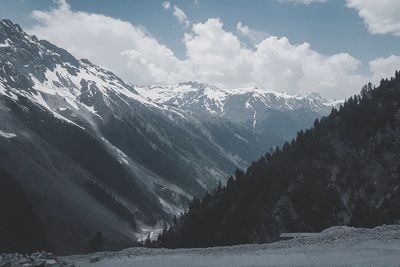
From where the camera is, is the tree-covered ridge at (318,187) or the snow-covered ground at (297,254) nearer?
the snow-covered ground at (297,254)

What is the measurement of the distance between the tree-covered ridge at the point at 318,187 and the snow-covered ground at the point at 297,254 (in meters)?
60.9

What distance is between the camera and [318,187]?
117625 millimetres

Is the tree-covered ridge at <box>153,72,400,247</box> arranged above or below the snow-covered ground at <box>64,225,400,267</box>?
above

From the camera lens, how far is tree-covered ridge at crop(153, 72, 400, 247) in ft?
355

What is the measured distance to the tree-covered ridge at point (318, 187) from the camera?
355 ft

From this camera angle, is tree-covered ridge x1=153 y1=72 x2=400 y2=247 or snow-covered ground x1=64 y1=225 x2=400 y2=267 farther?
tree-covered ridge x1=153 y1=72 x2=400 y2=247

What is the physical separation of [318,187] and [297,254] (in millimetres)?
84395

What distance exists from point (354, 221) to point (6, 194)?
138401 mm

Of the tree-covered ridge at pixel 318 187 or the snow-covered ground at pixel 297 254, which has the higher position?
the tree-covered ridge at pixel 318 187

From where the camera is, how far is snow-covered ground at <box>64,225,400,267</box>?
33.1 m

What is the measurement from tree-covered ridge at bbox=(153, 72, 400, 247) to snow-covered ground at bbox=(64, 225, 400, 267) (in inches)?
2398

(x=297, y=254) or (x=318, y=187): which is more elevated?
(x=318, y=187)

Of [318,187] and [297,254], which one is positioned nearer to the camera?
[297,254]

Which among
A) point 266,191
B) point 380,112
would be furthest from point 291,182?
point 380,112
